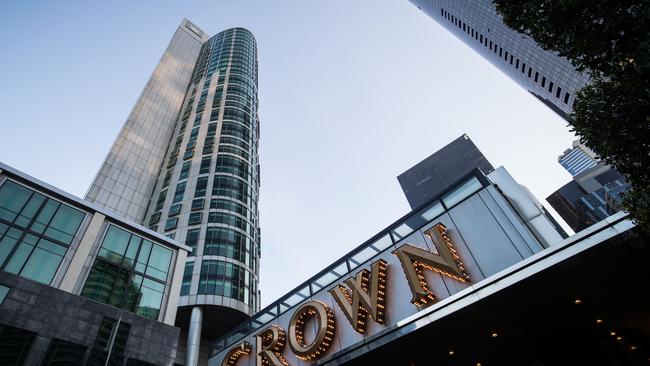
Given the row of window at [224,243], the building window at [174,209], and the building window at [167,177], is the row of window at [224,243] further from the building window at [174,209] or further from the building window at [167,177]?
the building window at [167,177]

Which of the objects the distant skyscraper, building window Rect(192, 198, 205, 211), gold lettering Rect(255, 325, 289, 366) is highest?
the distant skyscraper

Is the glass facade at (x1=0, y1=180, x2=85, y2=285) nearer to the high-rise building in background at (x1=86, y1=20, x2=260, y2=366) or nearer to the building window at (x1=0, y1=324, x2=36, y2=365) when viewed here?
the building window at (x1=0, y1=324, x2=36, y2=365)

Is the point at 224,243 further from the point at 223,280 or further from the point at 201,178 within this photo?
the point at 201,178

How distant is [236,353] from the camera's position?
2492cm

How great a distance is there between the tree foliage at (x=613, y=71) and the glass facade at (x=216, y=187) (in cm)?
4173

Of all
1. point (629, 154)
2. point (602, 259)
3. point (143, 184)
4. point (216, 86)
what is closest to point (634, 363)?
point (602, 259)

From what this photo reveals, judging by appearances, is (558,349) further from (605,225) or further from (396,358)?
(605,225)

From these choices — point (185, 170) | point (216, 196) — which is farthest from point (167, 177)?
point (216, 196)

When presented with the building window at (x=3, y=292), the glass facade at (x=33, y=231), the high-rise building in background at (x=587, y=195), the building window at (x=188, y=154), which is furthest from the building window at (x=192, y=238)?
the high-rise building in background at (x=587, y=195)

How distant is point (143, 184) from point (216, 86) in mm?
28277

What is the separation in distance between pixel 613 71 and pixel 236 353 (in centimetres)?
2564

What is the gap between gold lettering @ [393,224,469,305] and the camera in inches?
642

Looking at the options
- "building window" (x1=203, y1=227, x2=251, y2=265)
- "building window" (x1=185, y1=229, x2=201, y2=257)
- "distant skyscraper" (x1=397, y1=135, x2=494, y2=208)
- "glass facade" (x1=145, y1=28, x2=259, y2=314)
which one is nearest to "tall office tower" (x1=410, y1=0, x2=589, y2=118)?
"distant skyscraper" (x1=397, y1=135, x2=494, y2=208)

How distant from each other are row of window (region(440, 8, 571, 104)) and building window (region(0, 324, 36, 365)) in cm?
10073
